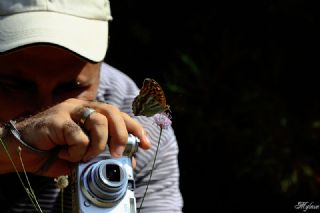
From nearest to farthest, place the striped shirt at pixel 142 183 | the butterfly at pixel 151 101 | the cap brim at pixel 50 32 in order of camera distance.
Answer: the butterfly at pixel 151 101, the cap brim at pixel 50 32, the striped shirt at pixel 142 183

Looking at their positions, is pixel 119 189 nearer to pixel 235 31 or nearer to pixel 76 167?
pixel 76 167

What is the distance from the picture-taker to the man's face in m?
0.83

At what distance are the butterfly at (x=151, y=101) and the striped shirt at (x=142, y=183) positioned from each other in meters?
0.34

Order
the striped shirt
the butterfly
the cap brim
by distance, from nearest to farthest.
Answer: the butterfly, the cap brim, the striped shirt

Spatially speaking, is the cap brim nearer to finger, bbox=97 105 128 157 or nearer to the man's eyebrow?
the man's eyebrow

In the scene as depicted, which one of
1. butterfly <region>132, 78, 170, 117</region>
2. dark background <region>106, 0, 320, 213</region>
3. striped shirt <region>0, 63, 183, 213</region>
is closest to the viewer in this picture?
butterfly <region>132, 78, 170, 117</region>

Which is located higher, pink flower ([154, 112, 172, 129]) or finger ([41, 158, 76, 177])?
pink flower ([154, 112, 172, 129])

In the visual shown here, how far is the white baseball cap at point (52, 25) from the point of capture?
826 millimetres

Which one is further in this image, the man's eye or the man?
the man's eye

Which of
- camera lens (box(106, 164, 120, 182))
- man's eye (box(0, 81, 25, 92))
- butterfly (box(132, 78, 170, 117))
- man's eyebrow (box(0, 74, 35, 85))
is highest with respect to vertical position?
butterfly (box(132, 78, 170, 117))

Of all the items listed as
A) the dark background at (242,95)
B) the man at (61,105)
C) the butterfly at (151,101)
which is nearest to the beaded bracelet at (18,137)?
the man at (61,105)

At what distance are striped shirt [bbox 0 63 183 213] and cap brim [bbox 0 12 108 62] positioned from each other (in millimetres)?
144

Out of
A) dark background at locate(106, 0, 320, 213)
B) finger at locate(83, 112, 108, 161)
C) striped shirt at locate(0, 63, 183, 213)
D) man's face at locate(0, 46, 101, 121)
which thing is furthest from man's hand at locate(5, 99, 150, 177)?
dark background at locate(106, 0, 320, 213)

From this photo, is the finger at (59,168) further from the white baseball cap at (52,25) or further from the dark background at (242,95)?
the dark background at (242,95)
